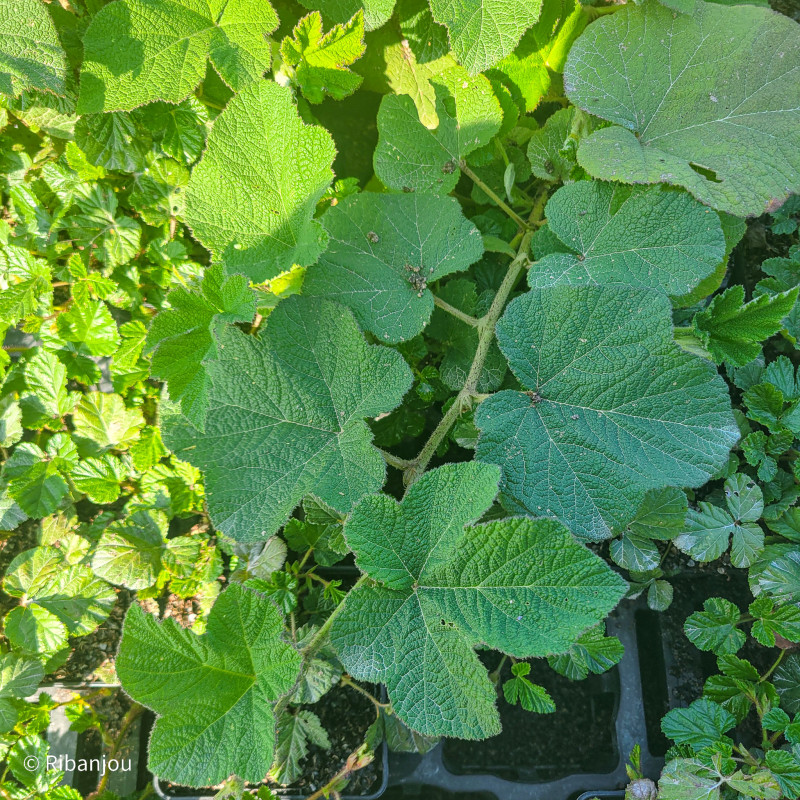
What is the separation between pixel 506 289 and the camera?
1.23 m

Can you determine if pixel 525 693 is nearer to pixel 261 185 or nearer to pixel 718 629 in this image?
pixel 718 629

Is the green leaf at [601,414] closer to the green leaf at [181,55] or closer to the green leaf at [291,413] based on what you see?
the green leaf at [291,413]

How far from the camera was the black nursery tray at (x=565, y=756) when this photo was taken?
132 centimetres

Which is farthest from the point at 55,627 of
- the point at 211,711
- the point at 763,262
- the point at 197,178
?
the point at 763,262

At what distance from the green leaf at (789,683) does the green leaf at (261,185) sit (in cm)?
127

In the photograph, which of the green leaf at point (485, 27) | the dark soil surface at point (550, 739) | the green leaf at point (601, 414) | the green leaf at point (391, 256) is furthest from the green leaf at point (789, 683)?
the green leaf at point (485, 27)

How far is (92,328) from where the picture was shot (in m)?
1.40

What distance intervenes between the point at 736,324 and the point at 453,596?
694mm

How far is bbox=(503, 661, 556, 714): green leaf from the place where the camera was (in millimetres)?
1204

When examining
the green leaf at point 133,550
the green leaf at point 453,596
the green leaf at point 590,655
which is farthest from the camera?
the green leaf at point 133,550

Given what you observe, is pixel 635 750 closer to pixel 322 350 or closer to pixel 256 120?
pixel 322 350

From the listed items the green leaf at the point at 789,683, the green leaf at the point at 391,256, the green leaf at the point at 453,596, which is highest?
Answer: the green leaf at the point at 391,256

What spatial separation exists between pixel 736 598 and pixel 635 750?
41cm

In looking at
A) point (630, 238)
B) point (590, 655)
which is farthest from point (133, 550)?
point (630, 238)
